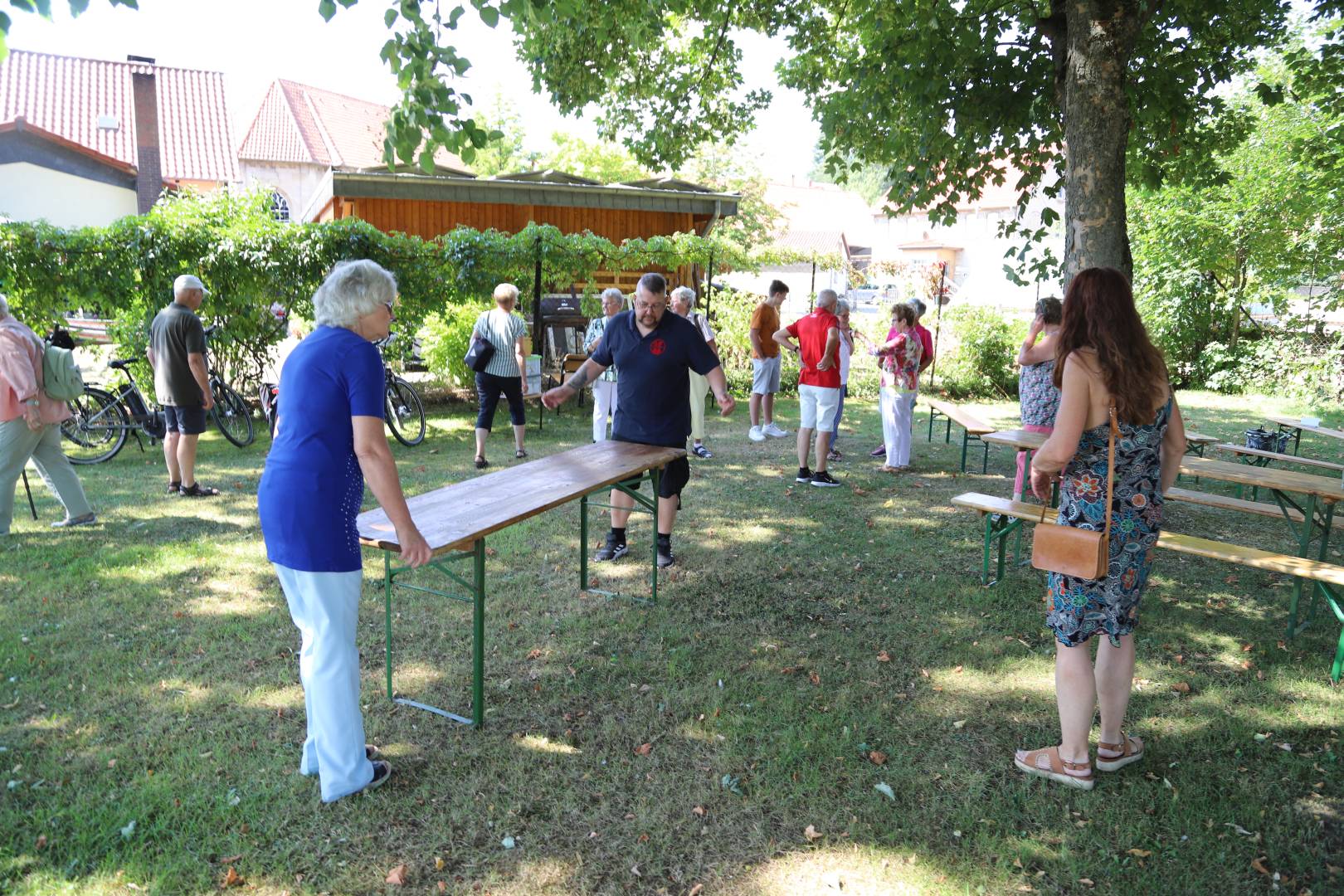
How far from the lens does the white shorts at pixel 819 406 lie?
8.26 meters

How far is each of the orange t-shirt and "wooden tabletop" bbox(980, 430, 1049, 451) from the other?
429 cm

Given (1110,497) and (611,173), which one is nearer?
(1110,497)

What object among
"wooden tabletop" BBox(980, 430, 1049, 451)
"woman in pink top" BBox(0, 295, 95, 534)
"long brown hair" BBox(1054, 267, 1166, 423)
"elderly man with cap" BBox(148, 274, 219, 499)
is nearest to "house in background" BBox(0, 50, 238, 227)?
"elderly man with cap" BBox(148, 274, 219, 499)

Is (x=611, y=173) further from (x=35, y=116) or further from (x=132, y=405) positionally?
(x=132, y=405)

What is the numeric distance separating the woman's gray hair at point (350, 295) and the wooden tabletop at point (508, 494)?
0.79m

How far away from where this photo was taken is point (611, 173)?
31891mm

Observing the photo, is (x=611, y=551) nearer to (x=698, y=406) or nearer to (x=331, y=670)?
(x=331, y=670)

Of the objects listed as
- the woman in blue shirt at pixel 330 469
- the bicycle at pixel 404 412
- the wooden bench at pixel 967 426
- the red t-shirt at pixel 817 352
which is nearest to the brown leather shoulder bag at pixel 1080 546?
the woman in blue shirt at pixel 330 469

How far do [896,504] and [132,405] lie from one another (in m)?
7.89

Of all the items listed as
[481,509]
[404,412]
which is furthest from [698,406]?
[481,509]

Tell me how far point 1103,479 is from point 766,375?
303 inches

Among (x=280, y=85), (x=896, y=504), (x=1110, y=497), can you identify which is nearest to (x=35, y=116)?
(x=280, y=85)

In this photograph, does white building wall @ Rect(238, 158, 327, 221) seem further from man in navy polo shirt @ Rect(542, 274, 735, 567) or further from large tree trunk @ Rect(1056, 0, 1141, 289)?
large tree trunk @ Rect(1056, 0, 1141, 289)

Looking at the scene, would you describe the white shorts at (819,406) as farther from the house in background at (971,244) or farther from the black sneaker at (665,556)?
the house in background at (971,244)
